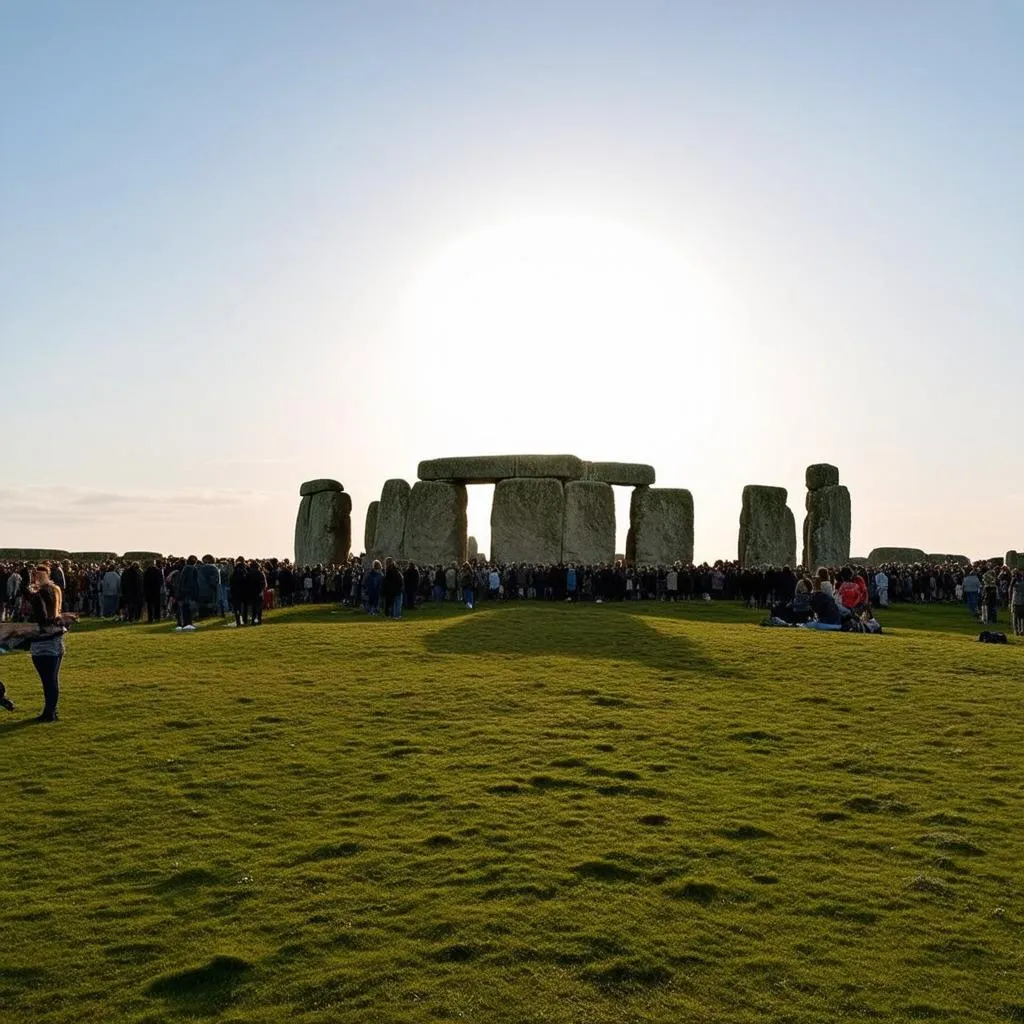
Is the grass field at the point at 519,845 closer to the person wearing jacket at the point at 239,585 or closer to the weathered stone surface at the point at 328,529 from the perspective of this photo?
the person wearing jacket at the point at 239,585

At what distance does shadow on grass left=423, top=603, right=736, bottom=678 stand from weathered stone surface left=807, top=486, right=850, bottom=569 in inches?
569

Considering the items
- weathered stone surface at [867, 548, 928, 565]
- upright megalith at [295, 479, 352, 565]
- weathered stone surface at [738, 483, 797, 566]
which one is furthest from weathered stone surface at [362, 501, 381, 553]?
weathered stone surface at [867, 548, 928, 565]

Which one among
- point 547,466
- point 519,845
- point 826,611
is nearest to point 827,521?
point 547,466

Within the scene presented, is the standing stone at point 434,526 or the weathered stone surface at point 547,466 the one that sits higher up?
the weathered stone surface at point 547,466

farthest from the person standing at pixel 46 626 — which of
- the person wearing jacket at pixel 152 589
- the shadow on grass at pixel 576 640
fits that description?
the person wearing jacket at pixel 152 589

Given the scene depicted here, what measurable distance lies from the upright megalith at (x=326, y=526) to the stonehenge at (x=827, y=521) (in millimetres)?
14182

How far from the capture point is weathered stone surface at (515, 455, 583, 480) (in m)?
34.4

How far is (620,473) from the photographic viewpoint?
119ft

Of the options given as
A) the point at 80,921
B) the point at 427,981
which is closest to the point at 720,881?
the point at 427,981

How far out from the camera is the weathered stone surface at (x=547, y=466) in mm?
Answer: 34406

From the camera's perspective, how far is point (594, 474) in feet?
118

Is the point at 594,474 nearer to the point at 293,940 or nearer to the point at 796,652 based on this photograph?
the point at 796,652

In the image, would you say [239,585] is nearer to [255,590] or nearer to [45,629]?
[255,590]

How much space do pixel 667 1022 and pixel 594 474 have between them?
29886mm
